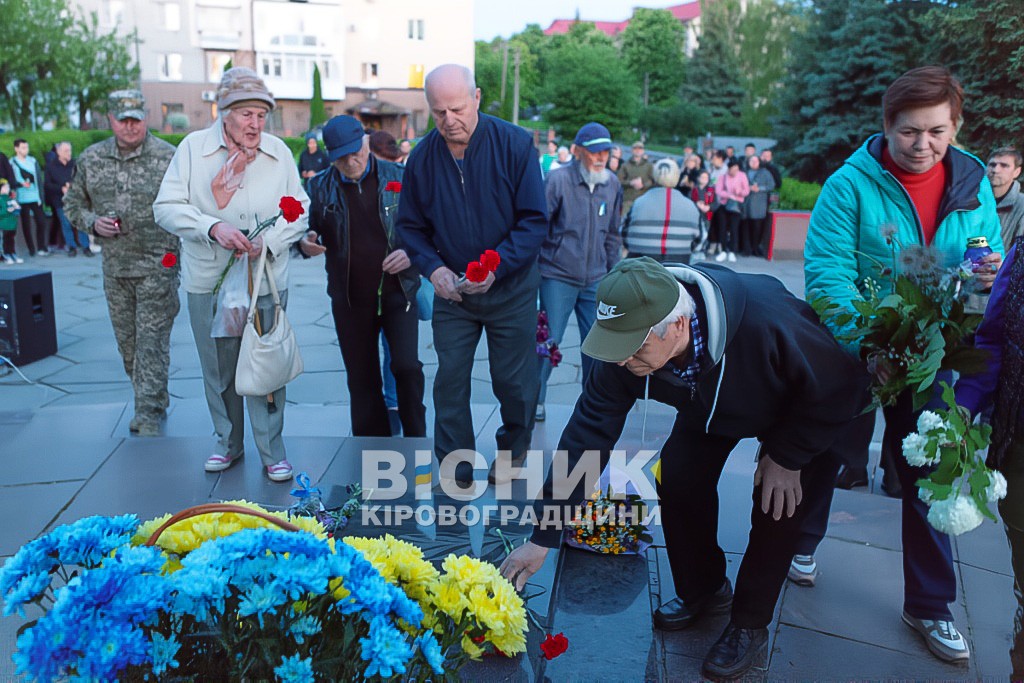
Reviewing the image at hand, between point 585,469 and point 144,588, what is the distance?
63.7 inches

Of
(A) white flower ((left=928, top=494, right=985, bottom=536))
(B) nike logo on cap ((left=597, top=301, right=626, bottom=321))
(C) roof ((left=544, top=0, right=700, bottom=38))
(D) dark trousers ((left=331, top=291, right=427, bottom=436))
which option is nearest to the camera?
(A) white flower ((left=928, top=494, right=985, bottom=536))

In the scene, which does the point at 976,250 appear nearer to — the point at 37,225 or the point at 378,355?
the point at 378,355

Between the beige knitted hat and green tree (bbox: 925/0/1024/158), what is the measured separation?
1245 centimetres

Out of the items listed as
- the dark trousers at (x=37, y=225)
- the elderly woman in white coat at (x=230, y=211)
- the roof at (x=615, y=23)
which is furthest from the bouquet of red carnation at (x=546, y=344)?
the roof at (x=615, y=23)

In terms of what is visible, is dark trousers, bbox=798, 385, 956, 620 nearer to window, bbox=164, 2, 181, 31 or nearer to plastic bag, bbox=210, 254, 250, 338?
plastic bag, bbox=210, 254, 250, 338

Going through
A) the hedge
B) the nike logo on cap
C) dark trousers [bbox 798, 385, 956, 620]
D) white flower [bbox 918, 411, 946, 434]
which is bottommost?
dark trousers [bbox 798, 385, 956, 620]

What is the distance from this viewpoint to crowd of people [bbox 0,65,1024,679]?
8.59ft

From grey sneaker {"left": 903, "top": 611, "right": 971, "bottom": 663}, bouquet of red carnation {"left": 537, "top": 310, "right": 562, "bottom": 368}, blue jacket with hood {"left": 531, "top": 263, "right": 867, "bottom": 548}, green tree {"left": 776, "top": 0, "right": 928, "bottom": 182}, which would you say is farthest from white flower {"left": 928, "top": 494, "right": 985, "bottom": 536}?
green tree {"left": 776, "top": 0, "right": 928, "bottom": 182}

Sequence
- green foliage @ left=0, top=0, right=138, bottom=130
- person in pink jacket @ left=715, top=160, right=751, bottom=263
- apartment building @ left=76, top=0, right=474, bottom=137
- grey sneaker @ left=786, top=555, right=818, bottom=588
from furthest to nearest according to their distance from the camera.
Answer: apartment building @ left=76, top=0, right=474, bottom=137
green foliage @ left=0, top=0, right=138, bottom=130
person in pink jacket @ left=715, top=160, right=751, bottom=263
grey sneaker @ left=786, top=555, right=818, bottom=588

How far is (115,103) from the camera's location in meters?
5.16

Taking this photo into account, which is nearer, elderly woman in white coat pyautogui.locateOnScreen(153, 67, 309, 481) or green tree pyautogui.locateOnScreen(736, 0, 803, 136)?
elderly woman in white coat pyautogui.locateOnScreen(153, 67, 309, 481)

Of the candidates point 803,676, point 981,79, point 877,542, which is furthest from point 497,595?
point 981,79

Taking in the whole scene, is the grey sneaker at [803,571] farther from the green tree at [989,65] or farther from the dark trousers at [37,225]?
the dark trousers at [37,225]

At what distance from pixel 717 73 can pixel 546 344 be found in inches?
1517
